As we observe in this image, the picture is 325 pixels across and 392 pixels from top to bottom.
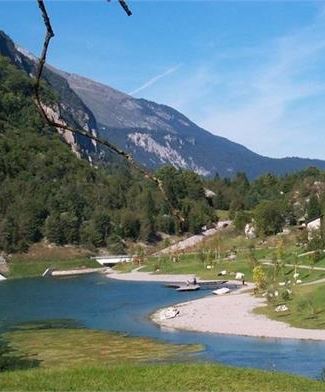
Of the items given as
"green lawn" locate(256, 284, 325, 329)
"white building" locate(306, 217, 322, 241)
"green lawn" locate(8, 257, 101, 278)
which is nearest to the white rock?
"green lawn" locate(256, 284, 325, 329)

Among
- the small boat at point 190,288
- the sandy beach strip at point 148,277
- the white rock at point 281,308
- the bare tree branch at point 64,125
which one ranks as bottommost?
the white rock at point 281,308

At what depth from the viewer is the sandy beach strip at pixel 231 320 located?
5072 centimetres

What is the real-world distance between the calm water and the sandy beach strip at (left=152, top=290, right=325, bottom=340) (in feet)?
5.84

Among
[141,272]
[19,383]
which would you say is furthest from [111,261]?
[19,383]

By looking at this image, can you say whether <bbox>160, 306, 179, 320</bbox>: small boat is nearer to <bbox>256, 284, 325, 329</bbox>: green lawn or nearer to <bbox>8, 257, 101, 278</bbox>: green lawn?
<bbox>256, 284, 325, 329</bbox>: green lawn

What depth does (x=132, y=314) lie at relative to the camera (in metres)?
70.1

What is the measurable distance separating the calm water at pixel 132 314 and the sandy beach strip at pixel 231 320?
1780mm

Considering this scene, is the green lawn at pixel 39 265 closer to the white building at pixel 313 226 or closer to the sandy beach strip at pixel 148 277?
the sandy beach strip at pixel 148 277

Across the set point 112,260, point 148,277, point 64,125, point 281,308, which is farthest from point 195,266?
point 64,125

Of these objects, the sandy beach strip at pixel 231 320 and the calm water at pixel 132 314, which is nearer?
the calm water at pixel 132 314

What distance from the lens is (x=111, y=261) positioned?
520 ft

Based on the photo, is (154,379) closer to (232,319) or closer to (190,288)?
(232,319)

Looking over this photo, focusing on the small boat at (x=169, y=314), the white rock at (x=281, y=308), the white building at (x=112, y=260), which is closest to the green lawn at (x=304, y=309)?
the white rock at (x=281, y=308)

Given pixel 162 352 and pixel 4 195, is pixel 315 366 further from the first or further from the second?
pixel 4 195
